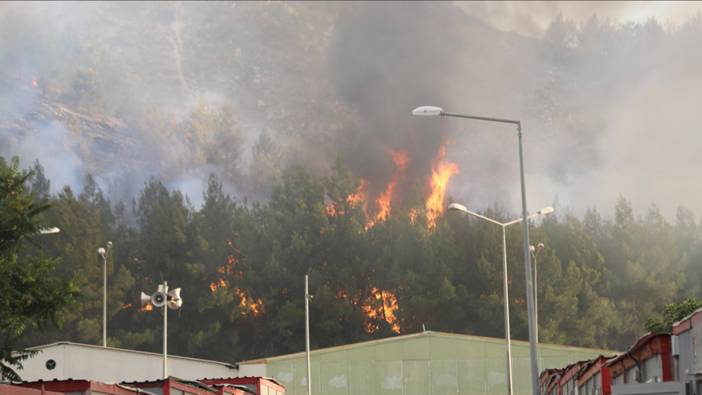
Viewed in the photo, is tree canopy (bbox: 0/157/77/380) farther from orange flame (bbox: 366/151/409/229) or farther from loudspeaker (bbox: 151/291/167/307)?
orange flame (bbox: 366/151/409/229)

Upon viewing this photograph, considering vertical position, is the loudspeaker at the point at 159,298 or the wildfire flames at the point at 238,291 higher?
the wildfire flames at the point at 238,291

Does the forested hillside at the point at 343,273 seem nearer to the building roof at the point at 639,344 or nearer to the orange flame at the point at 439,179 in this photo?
the orange flame at the point at 439,179

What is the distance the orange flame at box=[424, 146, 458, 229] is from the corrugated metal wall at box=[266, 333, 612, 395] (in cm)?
7164

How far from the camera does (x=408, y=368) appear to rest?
8288 cm

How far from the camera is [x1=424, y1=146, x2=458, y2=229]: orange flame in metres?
167

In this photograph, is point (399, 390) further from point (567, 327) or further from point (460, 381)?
point (567, 327)

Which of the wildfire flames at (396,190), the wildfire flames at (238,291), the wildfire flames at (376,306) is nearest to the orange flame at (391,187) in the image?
the wildfire flames at (396,190)

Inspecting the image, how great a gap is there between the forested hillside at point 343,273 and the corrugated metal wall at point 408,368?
27.4 metres

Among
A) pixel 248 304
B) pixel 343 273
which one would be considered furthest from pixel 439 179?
pixel 248 304

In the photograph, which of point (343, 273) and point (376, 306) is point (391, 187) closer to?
point (343, 273)

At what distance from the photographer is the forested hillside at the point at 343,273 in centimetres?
11562

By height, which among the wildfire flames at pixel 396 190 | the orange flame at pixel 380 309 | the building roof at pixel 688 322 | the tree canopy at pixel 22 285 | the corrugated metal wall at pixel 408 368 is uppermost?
the wildfire flames at pixel 396 190

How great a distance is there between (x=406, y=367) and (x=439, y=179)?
99.8 meters

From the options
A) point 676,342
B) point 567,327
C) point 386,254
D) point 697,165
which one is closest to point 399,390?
point 567,327
